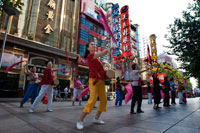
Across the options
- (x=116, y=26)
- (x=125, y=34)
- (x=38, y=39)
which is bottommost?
(x=38, y=39)

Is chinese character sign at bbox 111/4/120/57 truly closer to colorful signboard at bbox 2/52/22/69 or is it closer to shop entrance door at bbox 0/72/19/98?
colorful signboard at bbox 2/52/22/69

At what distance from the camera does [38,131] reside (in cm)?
→ 206

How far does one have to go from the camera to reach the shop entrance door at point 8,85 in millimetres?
11477

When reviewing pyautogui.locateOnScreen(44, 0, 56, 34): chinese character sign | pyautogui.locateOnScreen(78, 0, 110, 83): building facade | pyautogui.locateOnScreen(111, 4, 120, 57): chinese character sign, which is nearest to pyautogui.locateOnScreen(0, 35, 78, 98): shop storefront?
pyautogui.locateOnScreen(44, 0, 56, 34): chinese character sign

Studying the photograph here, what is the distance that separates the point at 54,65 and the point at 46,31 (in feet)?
14.4

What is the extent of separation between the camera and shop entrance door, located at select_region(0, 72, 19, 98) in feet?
37.7

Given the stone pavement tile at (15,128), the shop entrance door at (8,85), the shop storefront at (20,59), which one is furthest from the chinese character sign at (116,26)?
the stone pavement tile at (15,128)

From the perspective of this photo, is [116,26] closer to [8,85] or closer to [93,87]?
[8,85]

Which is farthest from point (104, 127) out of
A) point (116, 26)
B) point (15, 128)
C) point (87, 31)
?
point (116, 26)

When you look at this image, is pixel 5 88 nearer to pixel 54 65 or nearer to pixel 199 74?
pixel 54 65

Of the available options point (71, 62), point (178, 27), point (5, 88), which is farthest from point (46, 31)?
point (178, 27)

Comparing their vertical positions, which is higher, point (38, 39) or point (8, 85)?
point (38, 39)

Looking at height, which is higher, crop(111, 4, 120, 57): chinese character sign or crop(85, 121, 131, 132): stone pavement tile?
crop(111, 4, 120, 57): chinese character sign

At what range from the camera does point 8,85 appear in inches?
466
